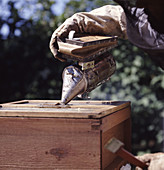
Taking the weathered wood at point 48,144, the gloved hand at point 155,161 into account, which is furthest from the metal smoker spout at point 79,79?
the gloved hand at point 155,161

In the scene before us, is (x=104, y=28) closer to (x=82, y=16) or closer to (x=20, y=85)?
(x=82, y=16)

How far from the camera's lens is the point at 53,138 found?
129cm

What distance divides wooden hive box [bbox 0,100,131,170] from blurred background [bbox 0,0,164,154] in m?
1.82

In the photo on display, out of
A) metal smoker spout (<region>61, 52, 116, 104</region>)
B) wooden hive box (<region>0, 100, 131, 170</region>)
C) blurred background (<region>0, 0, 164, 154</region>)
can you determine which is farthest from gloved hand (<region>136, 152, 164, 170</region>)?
blurred background (<region>0, 0, 164, 154</region>)

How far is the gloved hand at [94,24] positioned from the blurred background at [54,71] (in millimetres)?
1472

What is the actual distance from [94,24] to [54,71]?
193 cm

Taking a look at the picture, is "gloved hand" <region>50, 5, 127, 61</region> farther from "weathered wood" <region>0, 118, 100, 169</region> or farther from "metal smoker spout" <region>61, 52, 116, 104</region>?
"weathered wood" <region>0, 118, 100, 169</region>

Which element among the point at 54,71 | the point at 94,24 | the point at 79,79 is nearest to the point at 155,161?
the point at 79,79

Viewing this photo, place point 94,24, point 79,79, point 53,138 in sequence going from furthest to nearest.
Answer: point 94,24 < point 79,79 < point 53,138

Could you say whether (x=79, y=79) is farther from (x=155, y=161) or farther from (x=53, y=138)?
(x=155, y=161)

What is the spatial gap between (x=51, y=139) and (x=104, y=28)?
0.64m

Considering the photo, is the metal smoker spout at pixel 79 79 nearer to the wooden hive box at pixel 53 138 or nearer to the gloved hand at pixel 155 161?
the wooden hive box at pixel 53 138

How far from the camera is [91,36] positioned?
1576 mm

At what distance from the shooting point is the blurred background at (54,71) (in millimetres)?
3137
